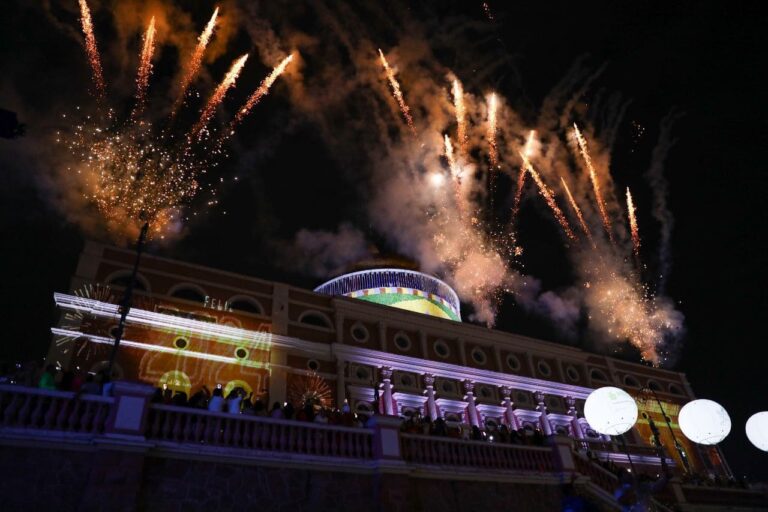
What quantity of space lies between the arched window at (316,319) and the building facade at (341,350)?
52mm

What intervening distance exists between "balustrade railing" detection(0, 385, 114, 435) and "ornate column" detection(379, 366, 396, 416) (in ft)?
57.2

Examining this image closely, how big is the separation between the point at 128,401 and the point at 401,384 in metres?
18.9

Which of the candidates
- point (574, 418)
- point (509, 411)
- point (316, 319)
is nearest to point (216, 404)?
point (316, 319)

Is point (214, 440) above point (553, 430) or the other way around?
the other way around

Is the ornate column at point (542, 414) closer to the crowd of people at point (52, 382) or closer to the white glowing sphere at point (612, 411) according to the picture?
the white glowing sphere at point (612, 411)

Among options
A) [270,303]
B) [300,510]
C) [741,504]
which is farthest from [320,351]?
[741,504]

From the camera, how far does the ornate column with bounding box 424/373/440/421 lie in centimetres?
2806

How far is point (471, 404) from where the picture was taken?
29891 millimetres

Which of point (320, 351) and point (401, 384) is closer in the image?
point (320, 351)

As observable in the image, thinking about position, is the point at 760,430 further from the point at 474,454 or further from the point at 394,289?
the point at 394,289

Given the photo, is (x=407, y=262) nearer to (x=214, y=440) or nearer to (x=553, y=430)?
(x=553, y=430)

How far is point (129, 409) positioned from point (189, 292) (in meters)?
14.5

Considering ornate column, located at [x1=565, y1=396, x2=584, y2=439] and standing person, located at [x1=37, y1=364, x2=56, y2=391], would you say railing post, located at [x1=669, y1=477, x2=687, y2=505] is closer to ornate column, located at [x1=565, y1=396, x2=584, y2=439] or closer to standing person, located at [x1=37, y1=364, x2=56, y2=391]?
ornate column, located at [x1=565, y1=396, x2=584, y2=439]

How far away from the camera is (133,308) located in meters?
22.5
